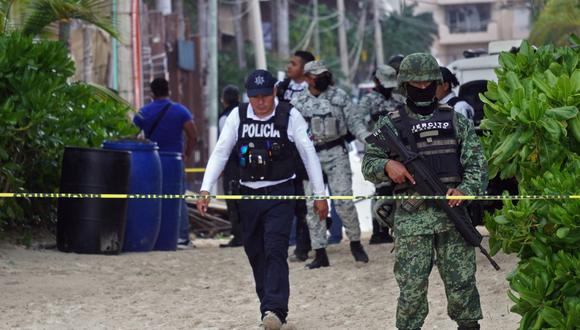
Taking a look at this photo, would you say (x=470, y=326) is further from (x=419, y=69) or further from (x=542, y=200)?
(x=419, y=69)

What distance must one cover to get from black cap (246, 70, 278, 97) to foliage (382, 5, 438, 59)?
59.1 m

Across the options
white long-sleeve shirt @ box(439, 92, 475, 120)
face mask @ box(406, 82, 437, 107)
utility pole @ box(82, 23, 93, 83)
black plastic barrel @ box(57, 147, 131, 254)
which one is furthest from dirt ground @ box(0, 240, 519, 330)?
utility pole @ box(82, 23, 93, 83)

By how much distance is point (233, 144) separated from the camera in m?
8.88

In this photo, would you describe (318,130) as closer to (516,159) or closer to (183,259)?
(183,259)

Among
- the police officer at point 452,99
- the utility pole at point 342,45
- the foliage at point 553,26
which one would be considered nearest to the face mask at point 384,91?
the police officer at point 452,99

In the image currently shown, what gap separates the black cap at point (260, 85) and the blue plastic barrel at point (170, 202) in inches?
219

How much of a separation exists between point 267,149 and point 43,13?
493 centimetres

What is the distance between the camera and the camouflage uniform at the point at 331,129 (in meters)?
11.8

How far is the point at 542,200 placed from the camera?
6629mm

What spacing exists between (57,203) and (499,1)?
7319 centimetres

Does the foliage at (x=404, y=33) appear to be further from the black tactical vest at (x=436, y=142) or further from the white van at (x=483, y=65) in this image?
the black tactical vest at (x=436, y=142)

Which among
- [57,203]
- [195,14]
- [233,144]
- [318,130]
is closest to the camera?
[233,144]

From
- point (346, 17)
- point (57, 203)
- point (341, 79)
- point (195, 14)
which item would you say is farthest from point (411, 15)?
point (57, 203)

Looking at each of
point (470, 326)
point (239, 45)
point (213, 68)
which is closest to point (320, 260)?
point (470, 326)
